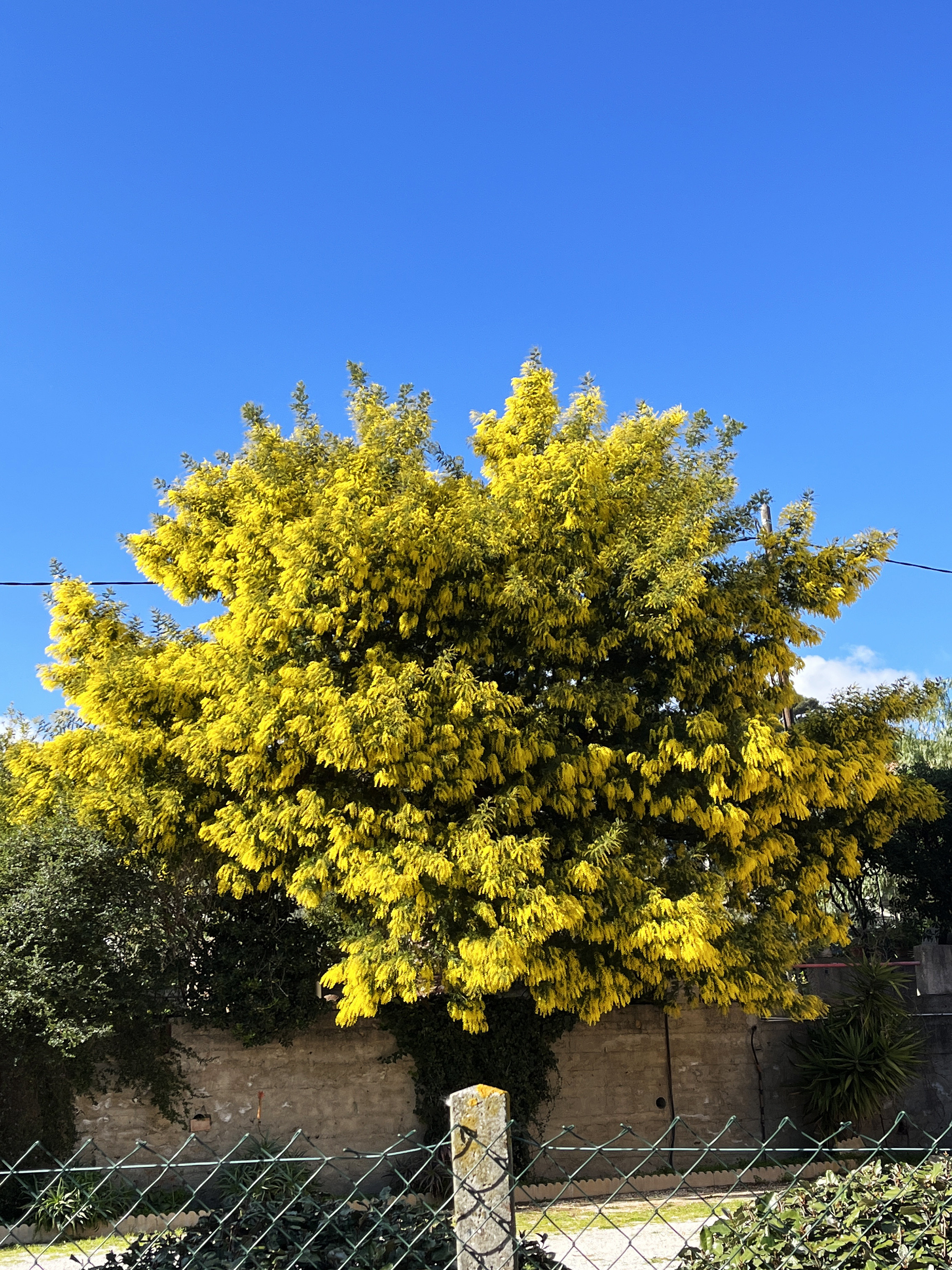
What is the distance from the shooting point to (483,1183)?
266 cm

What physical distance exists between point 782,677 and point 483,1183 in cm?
1121

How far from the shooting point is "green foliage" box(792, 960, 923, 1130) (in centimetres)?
1348

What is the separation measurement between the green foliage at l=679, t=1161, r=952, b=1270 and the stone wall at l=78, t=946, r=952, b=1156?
964 cm

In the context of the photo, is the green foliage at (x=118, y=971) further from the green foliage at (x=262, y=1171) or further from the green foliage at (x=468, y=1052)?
the green foliage at (x=468, y=1052)

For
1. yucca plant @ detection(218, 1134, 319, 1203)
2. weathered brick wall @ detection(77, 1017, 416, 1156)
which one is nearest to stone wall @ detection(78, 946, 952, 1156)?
weathered brick wall @ detection(77, 1017, 416, 1156)

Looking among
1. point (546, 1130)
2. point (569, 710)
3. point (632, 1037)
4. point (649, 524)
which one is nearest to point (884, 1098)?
point (632, 1037)

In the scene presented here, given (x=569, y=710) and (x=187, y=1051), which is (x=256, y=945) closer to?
(x=187, y=1051)

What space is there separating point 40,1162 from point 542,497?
9.05 metres

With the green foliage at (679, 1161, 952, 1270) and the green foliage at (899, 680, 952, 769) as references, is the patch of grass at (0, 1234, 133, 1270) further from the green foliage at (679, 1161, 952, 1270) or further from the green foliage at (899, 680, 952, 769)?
the green foliage at (899, 680, 952, 769)

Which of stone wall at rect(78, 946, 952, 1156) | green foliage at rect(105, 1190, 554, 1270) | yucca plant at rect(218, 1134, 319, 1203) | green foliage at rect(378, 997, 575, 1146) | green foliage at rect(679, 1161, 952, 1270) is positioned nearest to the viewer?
green foliage at rect(679, 1161, 952, 1270)

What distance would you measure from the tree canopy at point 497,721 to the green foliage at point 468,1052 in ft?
1.98

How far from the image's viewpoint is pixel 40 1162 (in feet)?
36.6

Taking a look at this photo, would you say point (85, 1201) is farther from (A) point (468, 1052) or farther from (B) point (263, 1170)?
(A) point (468, 1052)

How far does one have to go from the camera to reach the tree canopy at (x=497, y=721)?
10359mm
